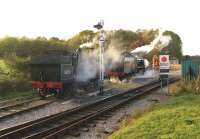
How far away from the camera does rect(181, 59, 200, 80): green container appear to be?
28.3 meters

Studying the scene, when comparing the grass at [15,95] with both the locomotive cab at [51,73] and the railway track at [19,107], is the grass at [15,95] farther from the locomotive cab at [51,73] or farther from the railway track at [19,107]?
the railway track at [19,107]

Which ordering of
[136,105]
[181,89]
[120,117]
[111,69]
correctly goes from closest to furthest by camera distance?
[120,117] → [136,105] → [181,89] → [111,69]

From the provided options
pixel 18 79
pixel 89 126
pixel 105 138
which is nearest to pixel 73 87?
pixel 18 79

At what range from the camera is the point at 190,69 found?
2873cm

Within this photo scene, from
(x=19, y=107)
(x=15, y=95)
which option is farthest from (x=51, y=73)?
(x=19, y=107)

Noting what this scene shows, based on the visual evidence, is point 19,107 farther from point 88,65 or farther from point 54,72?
point 88,65

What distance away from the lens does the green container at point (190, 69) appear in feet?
93.0

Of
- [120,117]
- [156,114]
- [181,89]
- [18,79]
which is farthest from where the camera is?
[18,79]

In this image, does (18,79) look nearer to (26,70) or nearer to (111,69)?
(26,70)

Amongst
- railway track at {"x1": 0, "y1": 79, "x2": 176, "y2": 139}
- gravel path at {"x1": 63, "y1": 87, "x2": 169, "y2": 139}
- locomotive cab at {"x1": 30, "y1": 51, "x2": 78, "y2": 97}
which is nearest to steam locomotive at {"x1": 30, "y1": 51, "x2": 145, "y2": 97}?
locomotive cab at {"x1": 30, "y1": 51, "x2": 78, "y2": 97}

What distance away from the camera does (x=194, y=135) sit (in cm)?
1086

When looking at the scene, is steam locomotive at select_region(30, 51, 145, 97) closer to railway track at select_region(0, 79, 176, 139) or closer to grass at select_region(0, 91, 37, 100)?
grass at select_region(0, 91, 37, 100)

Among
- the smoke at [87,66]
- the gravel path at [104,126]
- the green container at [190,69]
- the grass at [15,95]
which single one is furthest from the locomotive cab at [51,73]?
the green container at [190,69]

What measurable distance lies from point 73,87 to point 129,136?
47.6 ft
